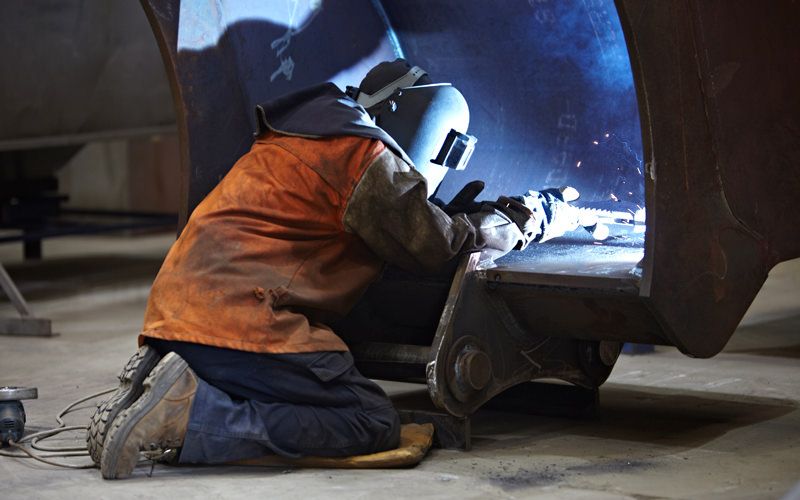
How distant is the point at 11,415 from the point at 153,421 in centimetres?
67

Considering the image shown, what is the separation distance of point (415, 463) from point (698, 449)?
0.84 m

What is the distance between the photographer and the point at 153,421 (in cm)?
341

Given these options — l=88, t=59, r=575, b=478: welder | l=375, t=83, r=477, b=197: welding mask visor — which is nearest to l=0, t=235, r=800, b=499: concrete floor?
l=88, t=59, r=575, b=478: welder

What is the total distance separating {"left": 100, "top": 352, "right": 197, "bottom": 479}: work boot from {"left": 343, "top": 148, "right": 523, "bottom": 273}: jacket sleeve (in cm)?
63

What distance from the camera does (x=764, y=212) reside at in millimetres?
3908

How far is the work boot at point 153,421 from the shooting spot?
341cm

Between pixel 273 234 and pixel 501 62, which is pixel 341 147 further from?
pixel 501 62

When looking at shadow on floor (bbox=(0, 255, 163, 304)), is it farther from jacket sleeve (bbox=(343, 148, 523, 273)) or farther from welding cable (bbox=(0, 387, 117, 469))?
jacket sleeve (bbox=(343, 148, 523, 273))

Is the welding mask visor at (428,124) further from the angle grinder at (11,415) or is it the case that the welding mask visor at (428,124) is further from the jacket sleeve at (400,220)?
the angle grinder at (11,415)

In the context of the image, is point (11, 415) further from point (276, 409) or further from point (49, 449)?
point (276, 409)

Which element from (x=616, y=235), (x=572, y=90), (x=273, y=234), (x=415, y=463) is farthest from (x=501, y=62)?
(x=415, y=463)

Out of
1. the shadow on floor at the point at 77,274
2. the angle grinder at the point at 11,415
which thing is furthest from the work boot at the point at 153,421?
the shadow on floor at the point at 77,274

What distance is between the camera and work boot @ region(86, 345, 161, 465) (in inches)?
137

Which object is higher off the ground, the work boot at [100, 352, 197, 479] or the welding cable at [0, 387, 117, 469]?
the work boot at [100, 352, 197, 479]
